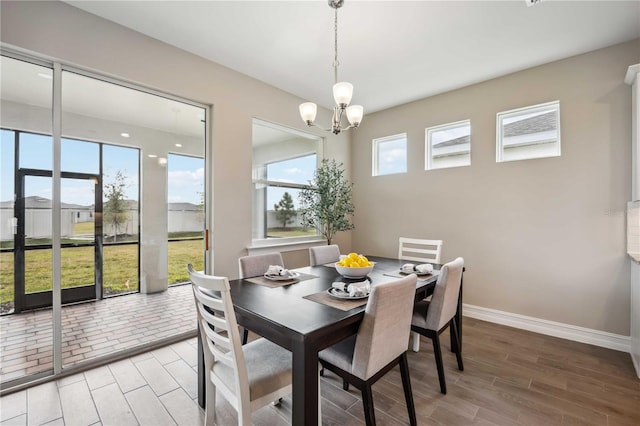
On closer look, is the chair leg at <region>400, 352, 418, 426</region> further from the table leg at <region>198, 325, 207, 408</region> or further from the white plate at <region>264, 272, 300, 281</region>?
the table leg at <region>198, 325, 207, 408</region>

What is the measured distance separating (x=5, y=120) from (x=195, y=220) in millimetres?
1603

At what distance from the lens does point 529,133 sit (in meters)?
3.24

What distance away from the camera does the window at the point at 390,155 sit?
14.1ft

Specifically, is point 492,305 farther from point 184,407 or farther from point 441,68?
point 184,407

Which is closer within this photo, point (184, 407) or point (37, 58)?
point (184, 407)

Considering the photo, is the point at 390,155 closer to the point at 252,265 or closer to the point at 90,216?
the point at 252,265

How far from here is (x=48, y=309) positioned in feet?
7.38

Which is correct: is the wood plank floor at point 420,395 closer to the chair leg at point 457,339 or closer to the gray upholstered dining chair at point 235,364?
the chair leg at point 457,339

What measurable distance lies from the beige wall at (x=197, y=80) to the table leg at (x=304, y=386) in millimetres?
2108

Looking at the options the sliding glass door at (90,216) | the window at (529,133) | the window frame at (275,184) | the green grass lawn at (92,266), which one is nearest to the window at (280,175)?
the window frame at (275,184)

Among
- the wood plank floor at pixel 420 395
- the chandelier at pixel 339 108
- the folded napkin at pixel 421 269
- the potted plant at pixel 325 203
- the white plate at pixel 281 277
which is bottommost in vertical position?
the wood plank floor at pixel 420 395

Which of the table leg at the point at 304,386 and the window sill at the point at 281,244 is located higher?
the window sill at the point at 281,244

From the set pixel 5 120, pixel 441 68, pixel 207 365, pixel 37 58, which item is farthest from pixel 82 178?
pixel 441 68

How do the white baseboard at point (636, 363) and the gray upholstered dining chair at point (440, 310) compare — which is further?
the white baseboard at point (636, 363)
